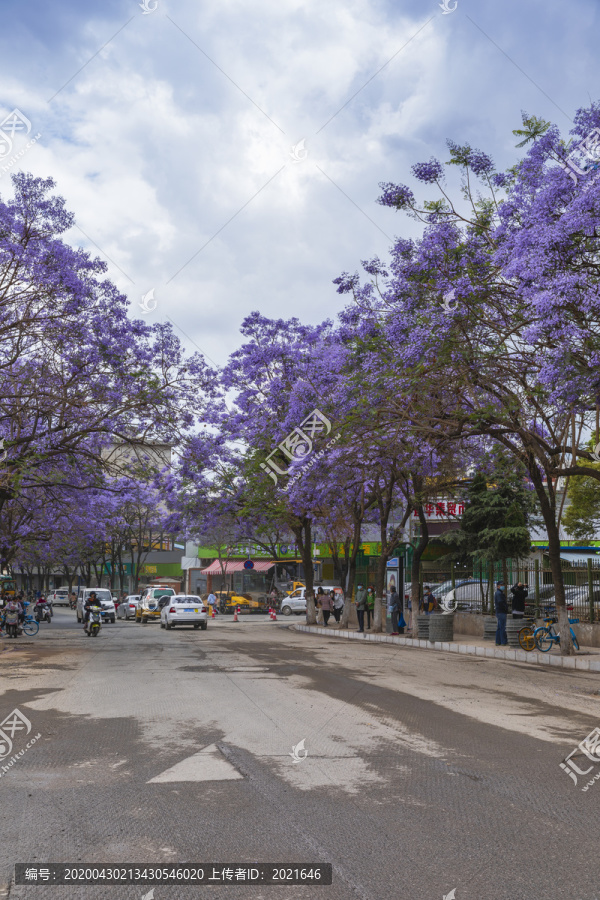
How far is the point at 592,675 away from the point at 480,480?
17047 mm

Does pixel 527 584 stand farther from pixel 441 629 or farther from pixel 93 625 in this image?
pixel 93 625

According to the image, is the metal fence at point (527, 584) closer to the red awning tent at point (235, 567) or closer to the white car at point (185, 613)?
the white car at point (185, 613)

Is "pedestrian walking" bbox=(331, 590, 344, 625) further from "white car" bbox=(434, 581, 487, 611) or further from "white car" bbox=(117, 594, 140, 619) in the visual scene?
"white car" bbox=(117, 594, 140, 619)

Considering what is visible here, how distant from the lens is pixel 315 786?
6.24 m

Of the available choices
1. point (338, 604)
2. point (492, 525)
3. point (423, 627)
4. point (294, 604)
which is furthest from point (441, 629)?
point (294, 604)

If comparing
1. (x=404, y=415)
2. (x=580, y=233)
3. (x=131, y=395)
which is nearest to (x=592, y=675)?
(x=404, y=415)

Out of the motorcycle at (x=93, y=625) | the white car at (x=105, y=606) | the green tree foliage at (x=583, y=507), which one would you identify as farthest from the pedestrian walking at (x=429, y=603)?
the white car at (x=105, y=606)

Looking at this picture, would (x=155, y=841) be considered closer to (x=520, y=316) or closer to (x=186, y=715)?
(x=186, y=715)

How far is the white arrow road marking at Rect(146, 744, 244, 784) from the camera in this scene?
6488mm

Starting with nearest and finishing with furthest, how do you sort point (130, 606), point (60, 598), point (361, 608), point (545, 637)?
point (545, 637)
point (361, 608)
point (130, 606)
point (60, 598)

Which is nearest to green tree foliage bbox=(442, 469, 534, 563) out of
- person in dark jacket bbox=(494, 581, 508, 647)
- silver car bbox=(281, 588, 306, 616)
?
person in dark jacket bbox=(494, 581, 508, 647)

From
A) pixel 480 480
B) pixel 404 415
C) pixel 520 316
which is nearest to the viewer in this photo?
pixel 520 316

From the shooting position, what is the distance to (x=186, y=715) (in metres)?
9.65

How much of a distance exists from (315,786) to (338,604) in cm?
3633
